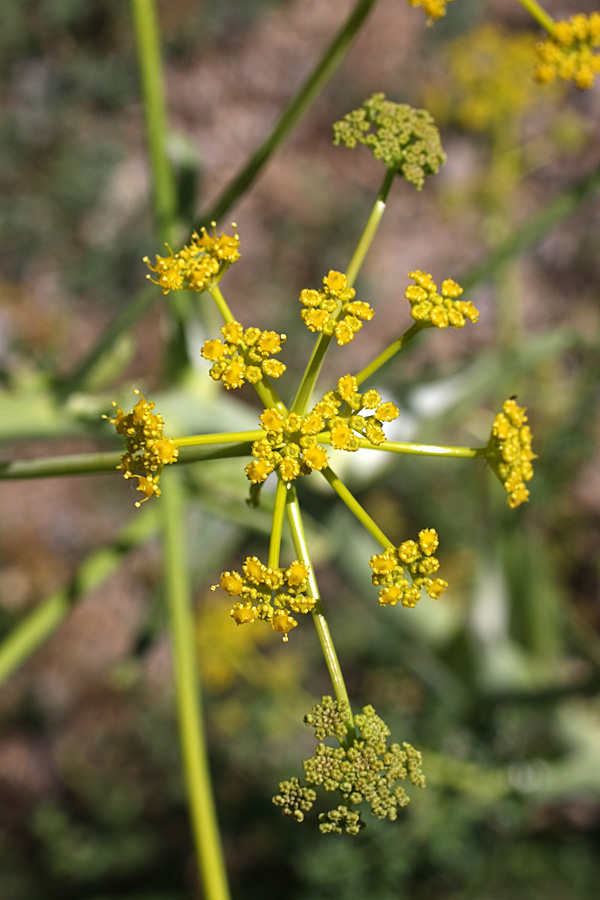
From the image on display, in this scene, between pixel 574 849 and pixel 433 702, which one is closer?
pixel 433 702

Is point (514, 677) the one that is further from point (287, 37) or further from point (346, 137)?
point (287, 37)

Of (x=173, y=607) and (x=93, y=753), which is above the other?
(x=93, y=753)

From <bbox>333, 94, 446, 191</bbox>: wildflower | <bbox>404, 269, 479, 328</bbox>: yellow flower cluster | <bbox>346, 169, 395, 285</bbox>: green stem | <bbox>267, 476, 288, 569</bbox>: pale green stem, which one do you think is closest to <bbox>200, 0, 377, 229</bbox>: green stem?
Answer: <bbox>333, 94, 446, 191</bbox>: wildflower

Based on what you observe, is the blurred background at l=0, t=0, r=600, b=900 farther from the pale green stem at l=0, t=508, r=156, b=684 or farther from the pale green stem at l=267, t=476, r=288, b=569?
the pale green stem at l=267, t=476, r=288, b=569

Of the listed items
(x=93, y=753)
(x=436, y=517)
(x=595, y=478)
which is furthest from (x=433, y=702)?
(x=93, y=753)

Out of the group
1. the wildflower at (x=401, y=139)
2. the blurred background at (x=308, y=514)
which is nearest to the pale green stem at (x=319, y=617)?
the wildflower at (x=401, y=139)

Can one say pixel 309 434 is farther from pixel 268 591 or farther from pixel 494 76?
pixel 494 76

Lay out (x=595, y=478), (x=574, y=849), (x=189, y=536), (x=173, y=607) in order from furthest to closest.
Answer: (x=595, y=478)
(x=574, y=849)
(x=189, y=536)
(x=173, y=607)
